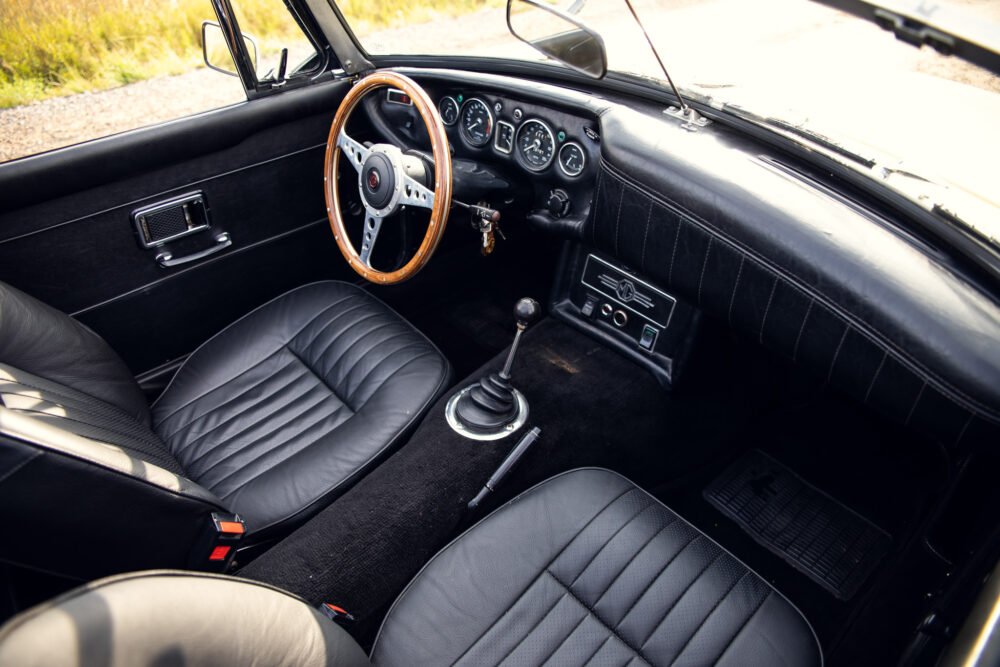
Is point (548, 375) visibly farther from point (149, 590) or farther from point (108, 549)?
point (149, 590)

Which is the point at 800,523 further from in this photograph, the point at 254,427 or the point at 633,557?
the point at 254,427

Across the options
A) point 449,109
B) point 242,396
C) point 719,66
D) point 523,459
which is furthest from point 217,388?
point 719,66

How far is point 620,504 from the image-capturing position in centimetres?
159

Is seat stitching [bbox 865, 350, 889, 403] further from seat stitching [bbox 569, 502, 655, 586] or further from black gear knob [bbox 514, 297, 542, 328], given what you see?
black gear knob [bbox 514, 297, 542, 328]

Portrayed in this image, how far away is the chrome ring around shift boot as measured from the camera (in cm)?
203

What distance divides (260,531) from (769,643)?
44.0 inches

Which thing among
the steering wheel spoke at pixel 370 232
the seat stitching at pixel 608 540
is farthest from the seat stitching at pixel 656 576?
the steering wheel spoke at pixel 370 232

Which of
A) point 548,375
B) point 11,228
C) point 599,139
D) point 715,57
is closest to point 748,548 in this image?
point 548,375

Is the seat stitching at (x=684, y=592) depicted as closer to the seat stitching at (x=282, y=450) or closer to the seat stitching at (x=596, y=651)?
the seat stitching at (x=596, y=651)

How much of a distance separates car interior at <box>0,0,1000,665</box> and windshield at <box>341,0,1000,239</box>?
0.30 feet

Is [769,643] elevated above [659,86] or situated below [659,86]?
below

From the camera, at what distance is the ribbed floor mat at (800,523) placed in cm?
195

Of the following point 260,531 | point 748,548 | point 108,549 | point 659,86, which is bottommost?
point 748,548

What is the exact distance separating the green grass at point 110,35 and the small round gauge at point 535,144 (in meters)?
0.42
